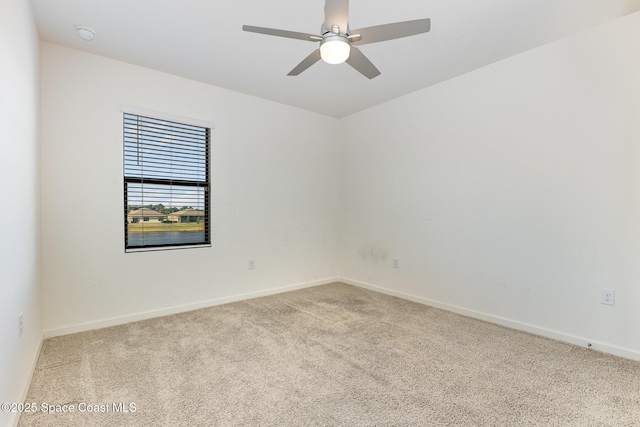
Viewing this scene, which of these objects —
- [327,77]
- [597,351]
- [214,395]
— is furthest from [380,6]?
[597,351]

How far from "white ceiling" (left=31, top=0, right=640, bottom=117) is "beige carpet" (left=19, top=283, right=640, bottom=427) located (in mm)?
2487

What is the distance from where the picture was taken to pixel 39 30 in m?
2.44

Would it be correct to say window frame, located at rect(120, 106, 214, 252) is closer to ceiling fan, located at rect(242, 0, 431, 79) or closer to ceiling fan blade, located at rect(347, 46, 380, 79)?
ceiling fan, located at rect(242, 0, 431, 79)

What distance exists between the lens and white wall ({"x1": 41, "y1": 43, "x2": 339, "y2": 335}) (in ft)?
8.80

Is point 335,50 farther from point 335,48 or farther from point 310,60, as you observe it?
point 310,60

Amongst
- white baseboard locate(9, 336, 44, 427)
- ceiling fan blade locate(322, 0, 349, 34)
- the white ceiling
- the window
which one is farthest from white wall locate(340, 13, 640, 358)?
white baseboard locate(9, 336, 44, 427)

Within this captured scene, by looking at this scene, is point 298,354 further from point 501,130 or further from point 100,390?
point 501,130

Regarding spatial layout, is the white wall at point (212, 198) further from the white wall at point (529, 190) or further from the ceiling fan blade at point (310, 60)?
the ceiling fan blade at point (310, 60)

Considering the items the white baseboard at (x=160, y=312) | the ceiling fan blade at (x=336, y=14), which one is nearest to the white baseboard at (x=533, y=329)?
the white baseboard at (x=160, y=312)

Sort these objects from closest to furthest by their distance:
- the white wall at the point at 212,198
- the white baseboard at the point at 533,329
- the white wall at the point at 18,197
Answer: the white wall at the point at 18,197 < the white baseboard at the point at 533,329 < the white wall at the point at 212,198

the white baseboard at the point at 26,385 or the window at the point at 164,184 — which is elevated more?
the window at the point at 164,184

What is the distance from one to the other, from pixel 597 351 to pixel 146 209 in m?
4.12

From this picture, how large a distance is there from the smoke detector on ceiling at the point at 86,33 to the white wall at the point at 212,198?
1.05 feet

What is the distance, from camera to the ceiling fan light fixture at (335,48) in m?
1.73
